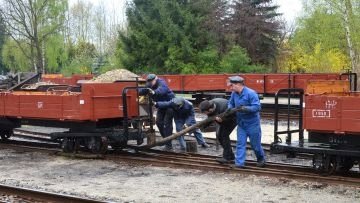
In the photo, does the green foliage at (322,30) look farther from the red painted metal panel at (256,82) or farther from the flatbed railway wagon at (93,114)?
the flatbed railway wagon at (93,114)

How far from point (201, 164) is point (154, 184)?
1.66m

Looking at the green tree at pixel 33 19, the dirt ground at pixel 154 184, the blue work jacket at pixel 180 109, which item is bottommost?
the dirt ground at pixel 154 184

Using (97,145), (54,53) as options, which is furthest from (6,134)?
(54,53)

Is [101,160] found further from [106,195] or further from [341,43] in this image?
[341,43]

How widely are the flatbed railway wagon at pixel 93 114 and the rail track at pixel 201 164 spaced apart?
0.34 meters

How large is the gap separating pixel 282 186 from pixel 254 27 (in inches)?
1454

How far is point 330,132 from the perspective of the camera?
29.0 feet

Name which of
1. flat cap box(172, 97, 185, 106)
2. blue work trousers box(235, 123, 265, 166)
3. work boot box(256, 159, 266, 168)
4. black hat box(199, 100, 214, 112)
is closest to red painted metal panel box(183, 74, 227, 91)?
flat cap box(172, 97, 185, 106)

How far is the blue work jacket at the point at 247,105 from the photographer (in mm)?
9547

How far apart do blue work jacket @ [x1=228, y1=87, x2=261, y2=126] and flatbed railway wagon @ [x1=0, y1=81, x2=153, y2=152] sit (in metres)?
2.26

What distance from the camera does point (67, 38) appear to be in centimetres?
7275

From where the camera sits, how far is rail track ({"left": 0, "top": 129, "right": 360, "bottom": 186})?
886 cm

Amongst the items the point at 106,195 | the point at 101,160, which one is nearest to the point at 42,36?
the point at 101,160

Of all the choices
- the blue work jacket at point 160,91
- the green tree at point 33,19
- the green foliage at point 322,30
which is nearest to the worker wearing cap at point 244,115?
the blue work jacket at point 160,91
